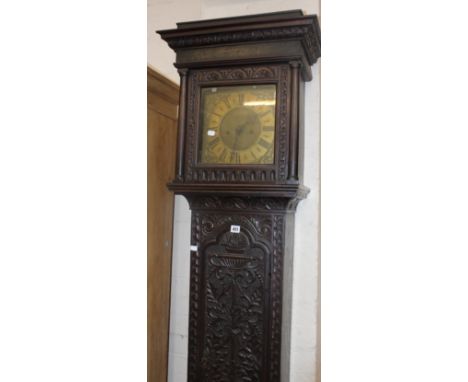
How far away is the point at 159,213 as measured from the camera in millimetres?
1885

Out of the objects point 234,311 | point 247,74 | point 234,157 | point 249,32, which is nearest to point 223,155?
point 234,157

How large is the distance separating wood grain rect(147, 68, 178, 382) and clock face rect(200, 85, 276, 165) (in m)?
0.31

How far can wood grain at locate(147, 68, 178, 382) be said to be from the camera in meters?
1.80

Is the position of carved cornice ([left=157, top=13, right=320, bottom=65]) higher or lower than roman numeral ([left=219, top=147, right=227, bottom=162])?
higher

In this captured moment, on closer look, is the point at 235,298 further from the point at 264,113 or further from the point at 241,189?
the point at 264,113

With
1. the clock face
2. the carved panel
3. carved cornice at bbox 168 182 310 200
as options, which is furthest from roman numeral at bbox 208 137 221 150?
the carved panel

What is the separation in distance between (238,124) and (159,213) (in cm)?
61

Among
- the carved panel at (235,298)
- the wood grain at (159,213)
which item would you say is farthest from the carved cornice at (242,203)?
the wood grain at (159,213)

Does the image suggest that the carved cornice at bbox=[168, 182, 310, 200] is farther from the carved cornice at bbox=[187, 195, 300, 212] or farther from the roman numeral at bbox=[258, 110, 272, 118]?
the roman numeral at bbox=[258, 110, 272, 118]
